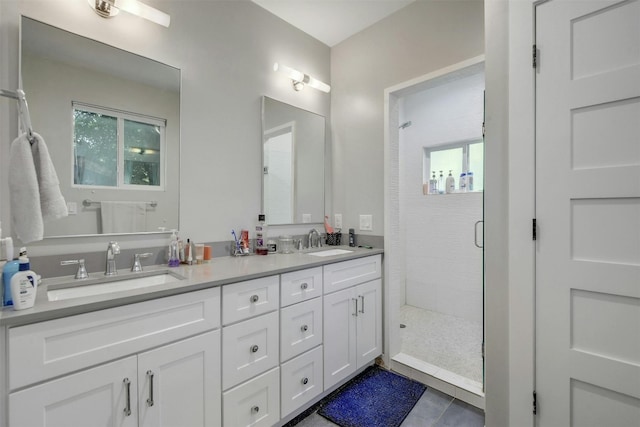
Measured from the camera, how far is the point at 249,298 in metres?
1.46

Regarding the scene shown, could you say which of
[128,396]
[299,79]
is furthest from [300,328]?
[299,79]

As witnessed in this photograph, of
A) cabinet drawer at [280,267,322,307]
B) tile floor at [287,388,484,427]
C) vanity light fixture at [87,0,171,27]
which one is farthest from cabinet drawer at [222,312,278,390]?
vanity light fixture at [87,0,171,27]

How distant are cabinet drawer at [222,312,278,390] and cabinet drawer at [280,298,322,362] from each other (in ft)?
0.19

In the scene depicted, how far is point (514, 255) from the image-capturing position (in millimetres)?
1290

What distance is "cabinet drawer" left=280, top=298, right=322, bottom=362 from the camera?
162 centimetres

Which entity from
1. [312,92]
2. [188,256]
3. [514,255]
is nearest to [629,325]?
[514,255]

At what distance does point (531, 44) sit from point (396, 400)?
6.85 ft

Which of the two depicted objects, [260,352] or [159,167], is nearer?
[260,352]

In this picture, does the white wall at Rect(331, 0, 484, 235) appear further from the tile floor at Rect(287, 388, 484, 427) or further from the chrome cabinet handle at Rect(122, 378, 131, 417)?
the chrome cabinet handle at Rect(122, 378, 131, 417)

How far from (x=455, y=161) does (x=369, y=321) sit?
84.9 inches

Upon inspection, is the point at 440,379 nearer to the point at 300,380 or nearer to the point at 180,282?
the point at 300,380

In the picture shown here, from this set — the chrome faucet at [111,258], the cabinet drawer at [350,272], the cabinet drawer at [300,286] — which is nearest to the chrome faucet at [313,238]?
the cabinet drawer at [350,272]

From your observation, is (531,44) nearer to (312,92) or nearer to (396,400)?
(312,92)

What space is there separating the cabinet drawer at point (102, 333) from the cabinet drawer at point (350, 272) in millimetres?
768
